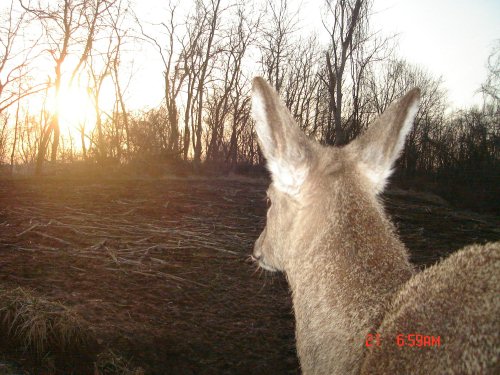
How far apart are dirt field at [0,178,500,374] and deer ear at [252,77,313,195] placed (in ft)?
4.08

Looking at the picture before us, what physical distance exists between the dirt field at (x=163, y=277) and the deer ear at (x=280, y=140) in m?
1.24

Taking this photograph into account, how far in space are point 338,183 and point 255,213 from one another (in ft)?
27.9

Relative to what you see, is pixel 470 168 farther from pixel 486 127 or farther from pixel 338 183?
pixel 338 183

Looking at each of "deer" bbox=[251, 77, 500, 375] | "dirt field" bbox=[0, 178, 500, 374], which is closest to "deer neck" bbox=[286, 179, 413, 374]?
"deer" bbox=[251, 77, 500, 375]

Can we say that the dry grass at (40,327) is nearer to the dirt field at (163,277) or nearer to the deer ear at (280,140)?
the dirt field at (163,277)

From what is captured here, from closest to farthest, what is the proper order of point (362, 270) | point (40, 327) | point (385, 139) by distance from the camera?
point (362, 270)
point (385, 139)
point (40, 327)

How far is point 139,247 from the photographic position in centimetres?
618

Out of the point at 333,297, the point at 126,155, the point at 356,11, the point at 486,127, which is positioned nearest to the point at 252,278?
the point at 333,297
